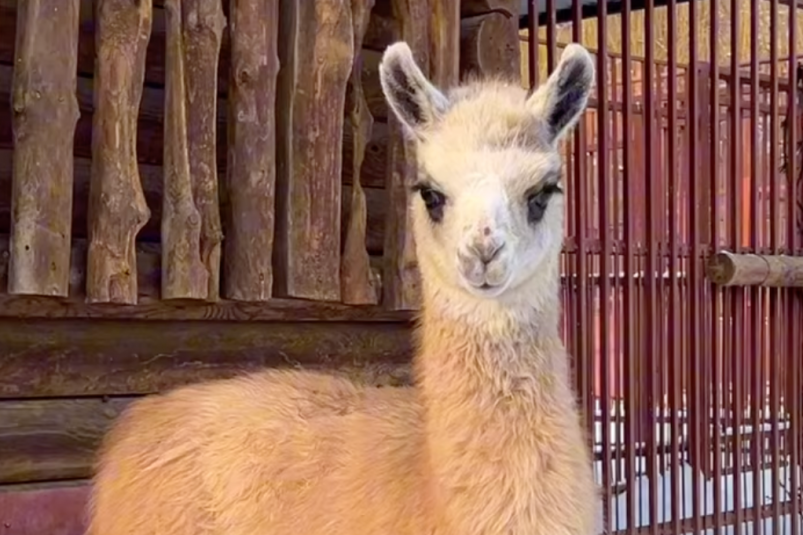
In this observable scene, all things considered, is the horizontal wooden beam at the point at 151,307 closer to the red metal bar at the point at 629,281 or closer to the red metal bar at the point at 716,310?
the red metal bar at the point at 629,281

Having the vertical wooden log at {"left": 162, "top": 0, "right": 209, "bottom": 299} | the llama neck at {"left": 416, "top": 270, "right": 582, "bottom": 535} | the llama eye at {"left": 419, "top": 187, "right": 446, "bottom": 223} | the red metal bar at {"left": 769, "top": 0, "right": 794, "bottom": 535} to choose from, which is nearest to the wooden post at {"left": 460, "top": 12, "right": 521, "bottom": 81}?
the vertical wooden log at {"left": 162, "top": 0, "right": 209, "bottom": 299}

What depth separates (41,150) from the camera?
11.9ft

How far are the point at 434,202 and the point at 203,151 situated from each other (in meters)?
1.23

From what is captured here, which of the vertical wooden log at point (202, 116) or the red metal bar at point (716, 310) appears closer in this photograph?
the vertical wooden log at point (202, 116)

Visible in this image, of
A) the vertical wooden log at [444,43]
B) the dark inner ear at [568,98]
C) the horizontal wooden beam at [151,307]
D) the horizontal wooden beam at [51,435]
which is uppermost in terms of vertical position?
the vertical wooden log at [444,43]

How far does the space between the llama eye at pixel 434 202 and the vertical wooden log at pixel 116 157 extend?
3.75 feet

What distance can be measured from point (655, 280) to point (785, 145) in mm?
1581

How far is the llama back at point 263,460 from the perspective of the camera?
3.07m

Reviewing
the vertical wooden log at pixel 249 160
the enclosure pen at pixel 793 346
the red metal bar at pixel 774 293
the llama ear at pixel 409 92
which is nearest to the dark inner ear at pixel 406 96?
the llama ear at pixel 409 92

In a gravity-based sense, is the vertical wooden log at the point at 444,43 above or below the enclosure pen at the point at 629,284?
above

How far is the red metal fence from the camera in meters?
5.68

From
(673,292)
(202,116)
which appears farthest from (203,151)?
(673,292)

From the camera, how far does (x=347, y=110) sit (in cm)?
461

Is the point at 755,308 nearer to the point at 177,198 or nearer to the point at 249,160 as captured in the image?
the point at 249,160
